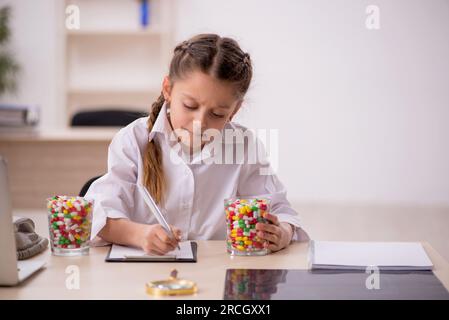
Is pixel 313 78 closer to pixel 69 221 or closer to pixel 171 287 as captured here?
pixel 69 221

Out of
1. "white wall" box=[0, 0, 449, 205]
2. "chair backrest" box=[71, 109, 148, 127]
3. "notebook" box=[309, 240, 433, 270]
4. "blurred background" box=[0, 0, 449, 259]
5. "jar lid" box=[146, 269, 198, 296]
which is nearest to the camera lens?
"jar lid" box=[146, 269, 198, 296]

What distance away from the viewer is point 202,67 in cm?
155

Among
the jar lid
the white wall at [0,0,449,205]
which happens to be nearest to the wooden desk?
the white wall at [0,0,449,205]

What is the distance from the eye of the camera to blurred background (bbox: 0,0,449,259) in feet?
19.4

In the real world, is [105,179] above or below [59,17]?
below

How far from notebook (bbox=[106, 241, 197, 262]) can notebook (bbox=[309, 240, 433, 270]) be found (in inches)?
9.0

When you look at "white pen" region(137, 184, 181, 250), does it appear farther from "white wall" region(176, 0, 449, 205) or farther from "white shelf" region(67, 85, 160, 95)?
"white wall" region(176, 0, 449, 205)

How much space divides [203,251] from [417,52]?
17.0ft

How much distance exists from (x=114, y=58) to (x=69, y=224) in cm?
479

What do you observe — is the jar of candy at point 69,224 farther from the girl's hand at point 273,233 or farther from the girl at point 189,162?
the girl's hand at point 273,233
